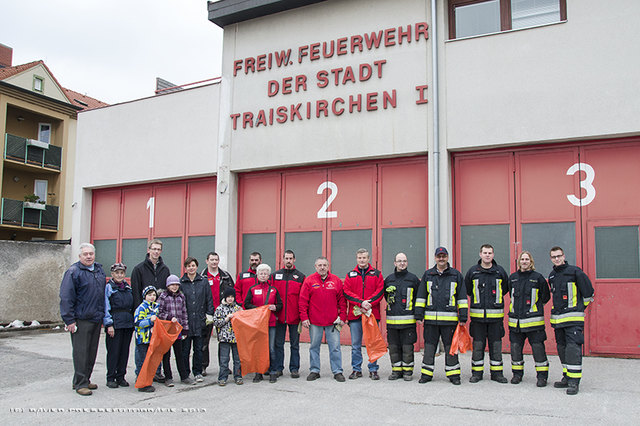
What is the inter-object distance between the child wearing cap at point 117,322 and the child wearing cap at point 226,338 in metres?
1.23

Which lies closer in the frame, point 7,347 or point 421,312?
point 421,312

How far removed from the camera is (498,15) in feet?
38.0

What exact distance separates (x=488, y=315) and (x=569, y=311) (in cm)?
105

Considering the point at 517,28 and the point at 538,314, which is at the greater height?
the point at 517,28

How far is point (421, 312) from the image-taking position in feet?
27.3

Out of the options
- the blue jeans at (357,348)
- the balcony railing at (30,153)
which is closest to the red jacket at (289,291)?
the blue jeans at (357,348)

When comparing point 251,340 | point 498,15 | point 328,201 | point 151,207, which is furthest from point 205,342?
point 498,15

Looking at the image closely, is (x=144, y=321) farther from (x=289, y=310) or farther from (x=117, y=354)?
(x=289, y=310)

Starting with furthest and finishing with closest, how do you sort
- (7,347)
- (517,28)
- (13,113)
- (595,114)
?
1. (13,113)
2. (7,347)
3. (517,28)
4. (595,114)

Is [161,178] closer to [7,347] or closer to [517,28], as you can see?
[7,347]

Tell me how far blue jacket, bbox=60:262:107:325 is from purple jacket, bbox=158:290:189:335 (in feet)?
2.58

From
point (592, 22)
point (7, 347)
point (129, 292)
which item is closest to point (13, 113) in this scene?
point (7, 347)

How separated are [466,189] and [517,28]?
3.24m

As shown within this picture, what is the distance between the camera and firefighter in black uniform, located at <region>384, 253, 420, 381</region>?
8.38 m
